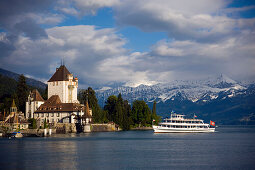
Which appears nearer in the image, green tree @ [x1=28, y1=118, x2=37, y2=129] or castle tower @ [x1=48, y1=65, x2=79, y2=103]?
green tree @ [x1=28, y1=118, x2=37, y2=129]

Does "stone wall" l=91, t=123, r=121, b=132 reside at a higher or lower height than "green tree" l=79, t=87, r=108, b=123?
lower

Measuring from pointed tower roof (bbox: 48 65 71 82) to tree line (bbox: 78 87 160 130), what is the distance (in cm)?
1208

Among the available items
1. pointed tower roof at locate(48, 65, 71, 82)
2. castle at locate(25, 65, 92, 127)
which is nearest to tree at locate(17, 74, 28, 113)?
castle at locate(25, 65, 92, 127)

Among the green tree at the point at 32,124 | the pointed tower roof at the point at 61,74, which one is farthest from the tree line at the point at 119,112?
the green tree at the point at 32,124

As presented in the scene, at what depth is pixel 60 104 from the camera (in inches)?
5394

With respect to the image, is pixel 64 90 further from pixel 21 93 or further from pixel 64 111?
pixel 21 93

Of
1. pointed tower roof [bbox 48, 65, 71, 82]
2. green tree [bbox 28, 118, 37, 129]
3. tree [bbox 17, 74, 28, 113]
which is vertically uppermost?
pointed tower roof [bbox 48, 65, 71, 82]

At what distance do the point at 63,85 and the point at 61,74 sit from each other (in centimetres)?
548

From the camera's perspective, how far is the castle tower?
472 feet

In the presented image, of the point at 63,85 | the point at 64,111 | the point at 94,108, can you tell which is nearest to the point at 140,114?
the point at 94,108

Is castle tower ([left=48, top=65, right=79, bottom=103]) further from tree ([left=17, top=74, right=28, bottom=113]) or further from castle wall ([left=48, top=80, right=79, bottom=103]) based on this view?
tree ([left=17, top=74, right=28, bottom=113])

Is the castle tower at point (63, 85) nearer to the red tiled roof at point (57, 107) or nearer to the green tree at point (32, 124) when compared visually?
the red tiled roof at point (57, 107)

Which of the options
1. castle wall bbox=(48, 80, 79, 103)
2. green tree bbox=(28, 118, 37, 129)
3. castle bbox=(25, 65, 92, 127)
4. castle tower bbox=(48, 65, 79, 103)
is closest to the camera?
green tree bbox=(28, 118, 37, 129)

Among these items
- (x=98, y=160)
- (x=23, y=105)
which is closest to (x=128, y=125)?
(x=23, y=105)
